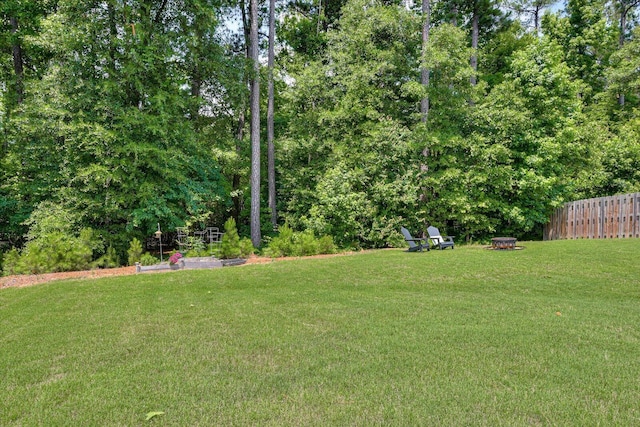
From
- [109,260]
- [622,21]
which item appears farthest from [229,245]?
[622,21]

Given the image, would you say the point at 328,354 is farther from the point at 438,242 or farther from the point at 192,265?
the point at 438,242

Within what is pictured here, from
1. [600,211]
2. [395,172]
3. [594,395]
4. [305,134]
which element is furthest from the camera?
[305,134]

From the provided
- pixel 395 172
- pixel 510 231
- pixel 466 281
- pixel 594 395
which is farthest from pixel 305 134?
pixel 594 395

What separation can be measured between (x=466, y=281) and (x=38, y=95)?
13.2 meters

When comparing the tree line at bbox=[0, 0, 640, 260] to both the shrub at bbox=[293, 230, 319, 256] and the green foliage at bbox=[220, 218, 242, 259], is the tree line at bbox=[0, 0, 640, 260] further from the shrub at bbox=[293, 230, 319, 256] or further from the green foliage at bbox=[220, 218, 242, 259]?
the green foliage at bbox=[220, 218, 242, 259]

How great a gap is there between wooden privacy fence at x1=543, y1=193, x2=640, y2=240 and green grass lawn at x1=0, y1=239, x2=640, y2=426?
15.4 ft

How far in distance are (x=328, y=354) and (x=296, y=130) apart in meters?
13.7

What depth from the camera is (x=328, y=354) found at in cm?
334

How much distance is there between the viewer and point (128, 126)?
444 inches

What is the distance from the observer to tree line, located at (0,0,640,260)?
11.3 metres

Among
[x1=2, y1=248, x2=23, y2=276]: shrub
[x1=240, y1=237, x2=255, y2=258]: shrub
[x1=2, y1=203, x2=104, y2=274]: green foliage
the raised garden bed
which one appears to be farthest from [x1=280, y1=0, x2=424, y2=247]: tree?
[x1=2, y1=248, x2=23, y2=276]: shrub

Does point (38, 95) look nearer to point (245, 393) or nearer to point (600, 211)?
point (245, 393)

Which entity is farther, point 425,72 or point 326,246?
point 425,72

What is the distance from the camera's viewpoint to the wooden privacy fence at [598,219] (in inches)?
397
